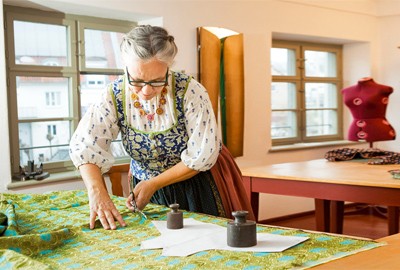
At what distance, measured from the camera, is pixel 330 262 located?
1.28 m

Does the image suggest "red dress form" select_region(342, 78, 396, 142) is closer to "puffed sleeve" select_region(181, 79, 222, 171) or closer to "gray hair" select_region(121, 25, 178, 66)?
"puffed sleeve" select_region(181, 79, 222, 171)

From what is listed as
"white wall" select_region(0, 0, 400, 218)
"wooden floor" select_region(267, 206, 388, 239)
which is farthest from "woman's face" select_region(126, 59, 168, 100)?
"wooden floor" select_region(267, 206, 388, 239)

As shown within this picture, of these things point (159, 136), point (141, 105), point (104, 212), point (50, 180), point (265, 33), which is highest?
point (265, 33)

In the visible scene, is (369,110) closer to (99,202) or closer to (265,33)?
(265,33)

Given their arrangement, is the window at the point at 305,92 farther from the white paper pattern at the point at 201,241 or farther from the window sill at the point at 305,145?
the white paper pattern at the point at 201,241

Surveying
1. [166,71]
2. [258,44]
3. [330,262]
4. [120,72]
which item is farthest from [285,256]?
[258,44]

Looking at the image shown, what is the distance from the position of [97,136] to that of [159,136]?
22 cm

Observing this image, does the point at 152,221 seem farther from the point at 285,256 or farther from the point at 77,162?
the point at 285,256

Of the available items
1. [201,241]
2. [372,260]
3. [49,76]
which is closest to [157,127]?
[201,241]

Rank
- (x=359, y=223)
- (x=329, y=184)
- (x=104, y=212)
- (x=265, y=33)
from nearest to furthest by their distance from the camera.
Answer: (x=104, y=212) → (x=329, y=184) → (x=265, y=33) → (x=359, y=223)

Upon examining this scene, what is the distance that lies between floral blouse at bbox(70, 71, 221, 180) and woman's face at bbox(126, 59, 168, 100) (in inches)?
4.2

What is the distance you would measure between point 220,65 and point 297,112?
1.59m

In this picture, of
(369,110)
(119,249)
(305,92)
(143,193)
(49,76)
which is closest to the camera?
(119,249)

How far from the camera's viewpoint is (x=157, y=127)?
205cm
